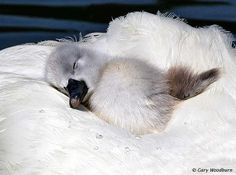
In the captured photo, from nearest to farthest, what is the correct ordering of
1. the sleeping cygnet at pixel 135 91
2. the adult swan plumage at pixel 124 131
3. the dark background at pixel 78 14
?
the adult swan plumage at pixel 124 131 → the sleeping cygnet at pixel 135 91 → the dark background at pixel 78 14

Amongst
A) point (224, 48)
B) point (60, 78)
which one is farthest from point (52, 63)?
point (224, 48)

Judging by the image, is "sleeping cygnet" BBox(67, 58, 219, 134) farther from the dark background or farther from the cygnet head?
the dark background

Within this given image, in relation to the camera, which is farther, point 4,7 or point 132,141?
point 4,7

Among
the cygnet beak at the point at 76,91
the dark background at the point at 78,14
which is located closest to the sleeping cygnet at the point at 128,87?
the cygnet beak at the point at 76,91

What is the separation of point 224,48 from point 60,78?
0.76 meters

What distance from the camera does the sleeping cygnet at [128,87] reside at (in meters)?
4.23

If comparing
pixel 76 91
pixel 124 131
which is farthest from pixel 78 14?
pixel 124 131

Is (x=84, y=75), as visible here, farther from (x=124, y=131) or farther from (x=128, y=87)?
(x=124, y=131)

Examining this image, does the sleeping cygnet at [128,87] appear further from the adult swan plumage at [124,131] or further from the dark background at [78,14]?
the dark background at [78,14]

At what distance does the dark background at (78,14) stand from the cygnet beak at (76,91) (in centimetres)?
250

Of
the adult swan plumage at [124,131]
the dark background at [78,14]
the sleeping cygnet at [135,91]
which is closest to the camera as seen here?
the adult swan plumage at [124,131]

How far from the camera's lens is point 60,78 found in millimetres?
4555

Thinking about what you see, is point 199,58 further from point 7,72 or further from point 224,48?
point 7,72

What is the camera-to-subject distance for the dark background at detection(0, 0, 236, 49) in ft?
23.4
